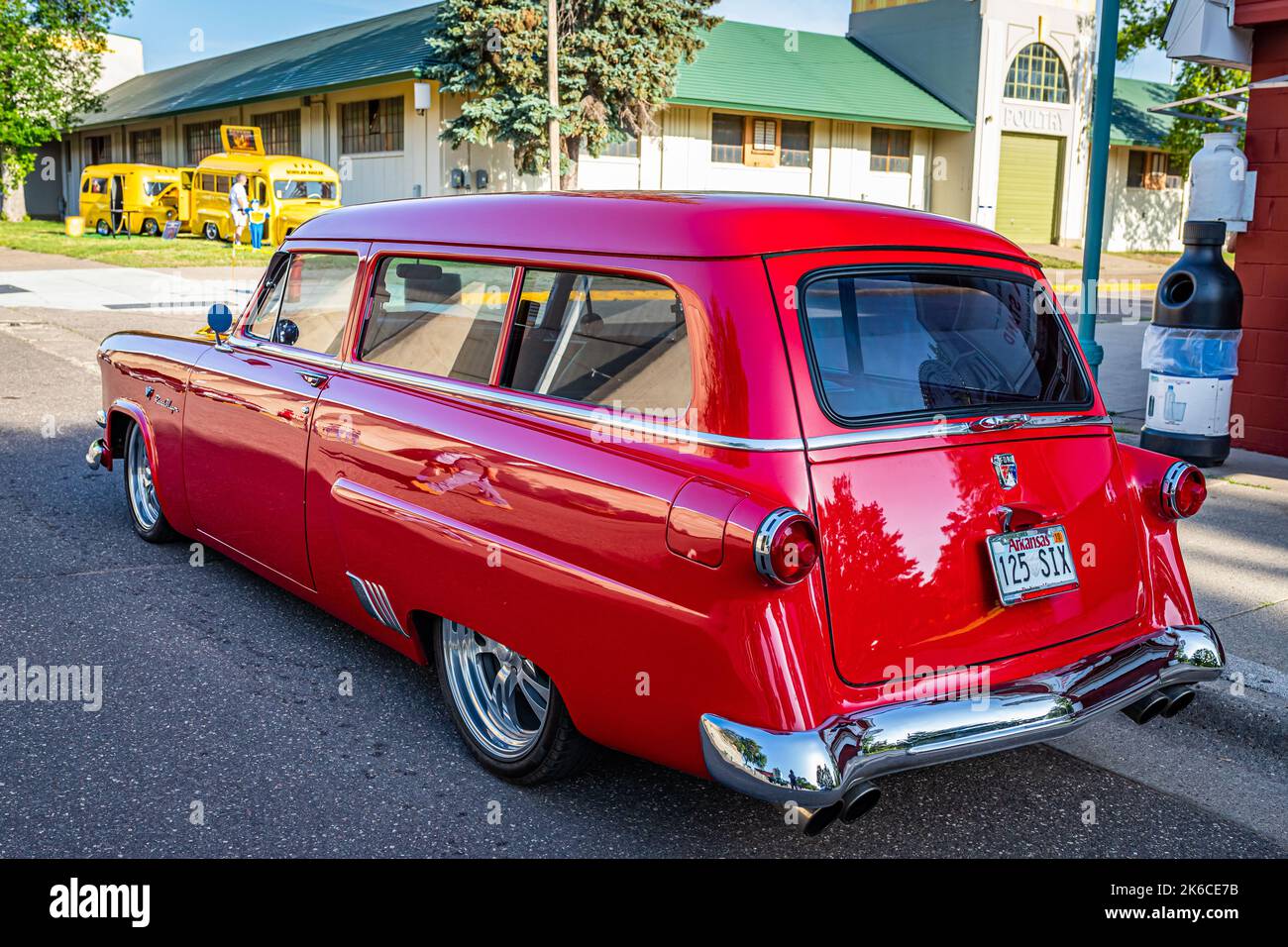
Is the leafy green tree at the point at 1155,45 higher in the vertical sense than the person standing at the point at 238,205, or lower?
higher

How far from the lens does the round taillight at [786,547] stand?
2.77 meters

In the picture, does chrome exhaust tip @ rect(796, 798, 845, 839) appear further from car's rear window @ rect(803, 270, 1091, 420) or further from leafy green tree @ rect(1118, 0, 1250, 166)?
leafy green tree @ rect(1118, 0, 1250, 166)

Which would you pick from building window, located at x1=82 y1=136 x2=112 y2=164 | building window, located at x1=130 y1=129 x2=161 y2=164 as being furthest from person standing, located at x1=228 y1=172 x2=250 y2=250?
building window, located at x1=82 y1=136 x2=112 y2=164

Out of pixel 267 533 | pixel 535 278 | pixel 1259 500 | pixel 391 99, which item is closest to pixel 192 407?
pixel 267 533

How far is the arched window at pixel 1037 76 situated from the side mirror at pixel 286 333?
1477 inches

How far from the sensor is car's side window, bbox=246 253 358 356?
177 inches

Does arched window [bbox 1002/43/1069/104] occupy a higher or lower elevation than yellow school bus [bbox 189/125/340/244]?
higher

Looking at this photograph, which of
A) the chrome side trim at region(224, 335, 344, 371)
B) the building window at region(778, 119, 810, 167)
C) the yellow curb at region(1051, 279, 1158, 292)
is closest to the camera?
the chrome side trim at region(224, 335, 344, 371)

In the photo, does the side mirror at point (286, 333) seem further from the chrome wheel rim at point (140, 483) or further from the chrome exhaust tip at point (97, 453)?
the chrome exhaust tip at point (97, 453)

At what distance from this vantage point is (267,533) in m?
4.63

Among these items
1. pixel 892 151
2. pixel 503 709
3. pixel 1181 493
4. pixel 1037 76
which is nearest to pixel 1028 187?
pixel 1037 76

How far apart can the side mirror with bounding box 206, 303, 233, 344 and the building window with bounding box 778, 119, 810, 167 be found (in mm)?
31485

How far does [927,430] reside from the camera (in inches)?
128

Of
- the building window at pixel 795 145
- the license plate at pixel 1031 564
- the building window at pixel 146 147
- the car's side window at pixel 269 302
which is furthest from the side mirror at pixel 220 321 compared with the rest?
the building window at pixel 146 147
